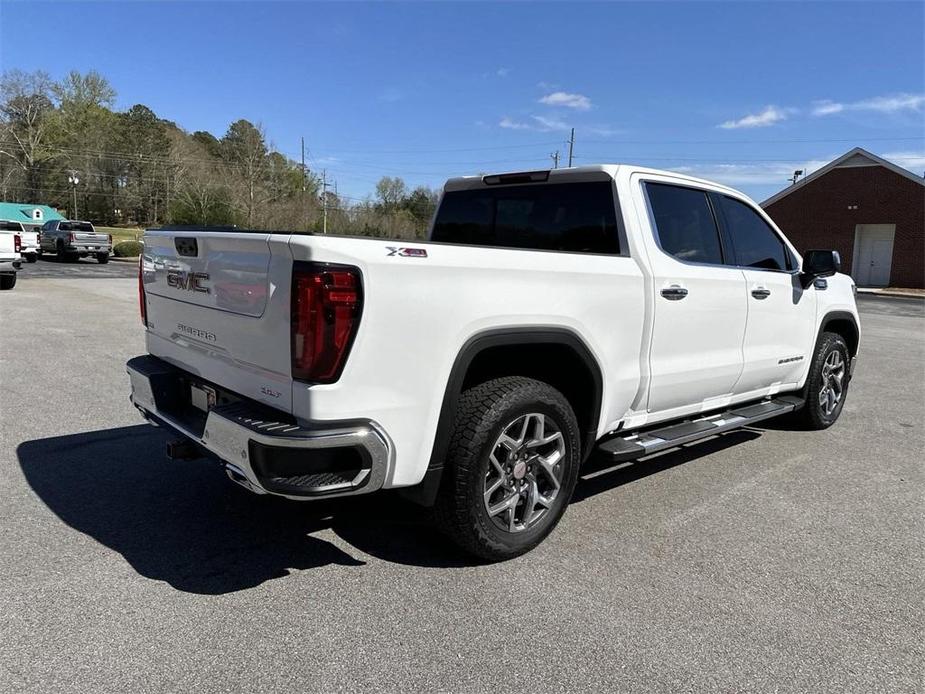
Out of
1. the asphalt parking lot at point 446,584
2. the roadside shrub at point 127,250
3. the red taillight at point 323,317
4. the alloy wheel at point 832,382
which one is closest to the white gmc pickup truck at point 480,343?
the red taillight at point 323,317

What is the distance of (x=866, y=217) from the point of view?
122 feet

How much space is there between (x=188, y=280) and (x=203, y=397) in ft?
1.95

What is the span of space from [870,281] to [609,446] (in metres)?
41.2

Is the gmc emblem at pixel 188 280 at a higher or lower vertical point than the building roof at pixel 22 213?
lower

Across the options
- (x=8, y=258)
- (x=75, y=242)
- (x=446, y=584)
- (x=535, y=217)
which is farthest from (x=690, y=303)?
(x=75, y=242)

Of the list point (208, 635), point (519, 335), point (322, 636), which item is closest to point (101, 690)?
point (208, 635)

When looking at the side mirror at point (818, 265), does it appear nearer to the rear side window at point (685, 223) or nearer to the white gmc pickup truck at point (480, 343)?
the white gmc pickup truck at point (480, 343)

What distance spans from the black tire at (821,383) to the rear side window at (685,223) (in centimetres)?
195

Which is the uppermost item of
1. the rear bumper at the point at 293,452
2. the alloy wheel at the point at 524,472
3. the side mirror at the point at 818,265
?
the side mirror at the point at 818,265

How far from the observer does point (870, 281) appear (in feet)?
125

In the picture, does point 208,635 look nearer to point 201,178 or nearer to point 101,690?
point 101,690

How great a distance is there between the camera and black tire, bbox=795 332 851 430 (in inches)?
229

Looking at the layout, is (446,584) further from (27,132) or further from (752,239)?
(27,132)

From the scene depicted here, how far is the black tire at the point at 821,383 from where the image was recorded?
5.81 m
